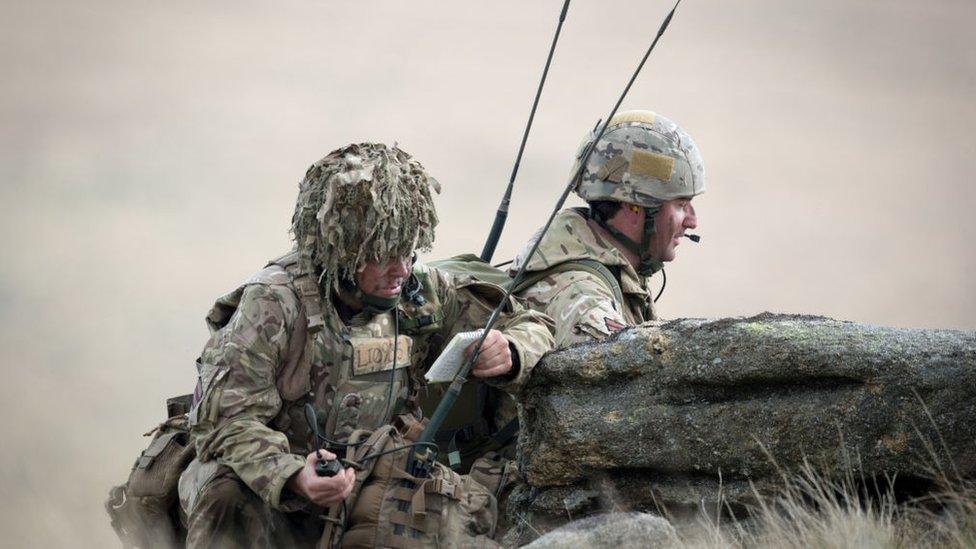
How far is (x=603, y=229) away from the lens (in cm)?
976

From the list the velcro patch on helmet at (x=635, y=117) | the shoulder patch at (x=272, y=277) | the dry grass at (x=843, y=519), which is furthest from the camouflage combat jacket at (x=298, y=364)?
the velcro patch on helmet at (x=635, y=117)

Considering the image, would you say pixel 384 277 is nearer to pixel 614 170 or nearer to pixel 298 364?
pixel 298 364

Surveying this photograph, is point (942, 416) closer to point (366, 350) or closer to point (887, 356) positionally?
point (887, 356)

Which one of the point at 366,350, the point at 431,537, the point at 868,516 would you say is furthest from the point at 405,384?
the point at 868,516

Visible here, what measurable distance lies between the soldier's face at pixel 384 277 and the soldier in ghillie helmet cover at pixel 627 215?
1797mm

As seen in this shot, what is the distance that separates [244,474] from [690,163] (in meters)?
3.77

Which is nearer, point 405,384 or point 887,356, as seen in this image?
point 887,356

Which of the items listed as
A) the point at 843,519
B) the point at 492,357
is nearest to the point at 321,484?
the point at 492,357

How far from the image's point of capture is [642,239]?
9.75 metres

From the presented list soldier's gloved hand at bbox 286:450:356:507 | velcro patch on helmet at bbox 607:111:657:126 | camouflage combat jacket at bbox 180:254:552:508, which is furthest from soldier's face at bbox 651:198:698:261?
soldier's gloved hand at bbox 286:450:356:507

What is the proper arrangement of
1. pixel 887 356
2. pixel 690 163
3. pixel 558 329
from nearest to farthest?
1. pixel 887 356
2. pixel 558 329
3. pixel 690 163

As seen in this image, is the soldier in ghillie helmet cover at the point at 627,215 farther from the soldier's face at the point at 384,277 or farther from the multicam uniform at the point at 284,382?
the soldier's face at the point at 384,277

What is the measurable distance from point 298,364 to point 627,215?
2.89 m

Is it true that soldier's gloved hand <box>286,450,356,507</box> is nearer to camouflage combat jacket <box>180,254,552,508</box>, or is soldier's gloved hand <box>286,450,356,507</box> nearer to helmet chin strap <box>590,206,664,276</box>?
camouflage combat jacket <box>180,254,552,508</box>
